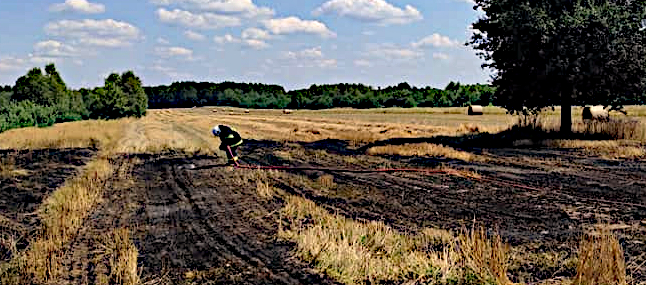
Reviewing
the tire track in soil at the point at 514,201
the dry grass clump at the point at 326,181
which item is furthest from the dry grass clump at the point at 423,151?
the dry grass clump at the point at 326,181

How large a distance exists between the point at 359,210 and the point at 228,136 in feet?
25.8

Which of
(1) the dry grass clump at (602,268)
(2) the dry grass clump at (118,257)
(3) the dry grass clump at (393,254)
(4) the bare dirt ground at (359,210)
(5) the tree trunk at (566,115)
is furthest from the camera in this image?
(5) the tree trunk at (566,115)

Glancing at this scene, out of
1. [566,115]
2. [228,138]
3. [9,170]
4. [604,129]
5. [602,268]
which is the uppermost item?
[566,115]

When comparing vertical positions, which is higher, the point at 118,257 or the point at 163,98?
the point at 163,98

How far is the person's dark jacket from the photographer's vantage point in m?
17.8

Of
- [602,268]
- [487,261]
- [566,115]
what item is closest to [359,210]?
[487,261]

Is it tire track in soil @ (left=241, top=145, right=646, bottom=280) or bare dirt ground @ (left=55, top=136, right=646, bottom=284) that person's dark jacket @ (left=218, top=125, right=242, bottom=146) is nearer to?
bare dirt ground @ (left=55, top=136, right=646, bottom=284)

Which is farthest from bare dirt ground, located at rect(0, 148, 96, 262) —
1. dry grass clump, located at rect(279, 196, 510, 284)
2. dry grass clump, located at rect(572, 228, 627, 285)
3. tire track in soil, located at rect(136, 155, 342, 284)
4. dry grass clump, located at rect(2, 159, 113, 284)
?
dry grass clump, located at rect(572, 228, 627, 285)

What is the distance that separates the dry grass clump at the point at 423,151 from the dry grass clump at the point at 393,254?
10.6 meters

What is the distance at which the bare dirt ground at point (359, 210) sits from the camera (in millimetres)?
7578

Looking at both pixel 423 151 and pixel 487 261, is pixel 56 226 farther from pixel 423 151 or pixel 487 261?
pixel 423 151

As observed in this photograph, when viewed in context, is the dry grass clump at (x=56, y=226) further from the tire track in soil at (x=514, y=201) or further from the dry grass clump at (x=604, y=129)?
the dry grass clump at (x=604, y=129)

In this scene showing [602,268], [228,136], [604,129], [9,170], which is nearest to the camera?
[602,268]

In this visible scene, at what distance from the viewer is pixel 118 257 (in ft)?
26.6
